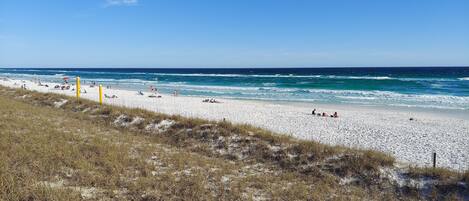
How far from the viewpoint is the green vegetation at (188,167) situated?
218 inches

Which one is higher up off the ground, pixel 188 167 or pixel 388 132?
pixel 188 167

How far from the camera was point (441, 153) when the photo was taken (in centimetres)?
940

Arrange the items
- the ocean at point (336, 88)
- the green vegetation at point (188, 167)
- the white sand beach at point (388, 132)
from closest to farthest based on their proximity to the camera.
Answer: the green vegetation at point (188, 167), the white sand beach at point (388, 132), the ocean at point (336, 88)

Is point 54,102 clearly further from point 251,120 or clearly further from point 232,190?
point 232,190

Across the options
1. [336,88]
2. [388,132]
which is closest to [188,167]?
[388,132]

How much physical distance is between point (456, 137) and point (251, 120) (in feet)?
23.5

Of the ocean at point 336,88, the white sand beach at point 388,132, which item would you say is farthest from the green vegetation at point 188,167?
the ocean at point 336,88

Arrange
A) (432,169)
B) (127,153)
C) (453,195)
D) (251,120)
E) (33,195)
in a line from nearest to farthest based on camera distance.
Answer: (33,195), (453,195), (432,169), (127,153), (251,120)

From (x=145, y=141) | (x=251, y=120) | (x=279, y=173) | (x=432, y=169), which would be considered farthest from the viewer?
(x=251, y=120)

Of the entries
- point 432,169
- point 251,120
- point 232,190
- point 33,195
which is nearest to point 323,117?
point 251,120

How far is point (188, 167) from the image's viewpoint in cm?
686

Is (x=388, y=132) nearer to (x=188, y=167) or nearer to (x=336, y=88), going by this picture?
(x=188, y=167)

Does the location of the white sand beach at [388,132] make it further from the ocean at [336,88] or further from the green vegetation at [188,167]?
the ocean at [336,88]

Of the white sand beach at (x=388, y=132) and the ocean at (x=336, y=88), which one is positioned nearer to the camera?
the white sand beach at (x=388, y=132)
